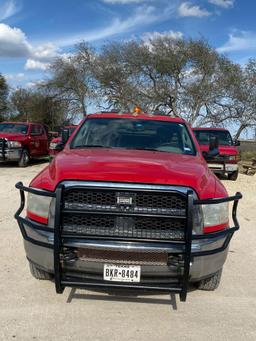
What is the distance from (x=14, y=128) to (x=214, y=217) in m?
15.7

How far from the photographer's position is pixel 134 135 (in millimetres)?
5621

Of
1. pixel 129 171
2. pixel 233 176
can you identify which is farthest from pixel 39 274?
pixel 233 176

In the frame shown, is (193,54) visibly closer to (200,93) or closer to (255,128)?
(200,93)

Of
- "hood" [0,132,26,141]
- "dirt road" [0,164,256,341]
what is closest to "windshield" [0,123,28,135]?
"hood" [0,132,26,141]

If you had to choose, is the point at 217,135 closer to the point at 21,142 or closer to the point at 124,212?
the point at 21,142

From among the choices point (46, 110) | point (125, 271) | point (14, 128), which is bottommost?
point (46, 110)

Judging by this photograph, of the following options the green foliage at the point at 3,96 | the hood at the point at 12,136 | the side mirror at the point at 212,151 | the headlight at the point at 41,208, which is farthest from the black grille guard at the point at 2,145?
the green foliage at the point at 3,96

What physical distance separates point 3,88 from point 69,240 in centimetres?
4988

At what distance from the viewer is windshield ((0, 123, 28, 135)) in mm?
18406

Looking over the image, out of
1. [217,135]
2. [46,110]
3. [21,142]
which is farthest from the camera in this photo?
[46,110]

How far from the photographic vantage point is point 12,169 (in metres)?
17.2

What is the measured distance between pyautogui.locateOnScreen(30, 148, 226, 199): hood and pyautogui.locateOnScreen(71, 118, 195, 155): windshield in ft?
2.44

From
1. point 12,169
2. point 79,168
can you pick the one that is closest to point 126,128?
point 79,168

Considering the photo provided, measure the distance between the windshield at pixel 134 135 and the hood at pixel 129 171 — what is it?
0.74 m
